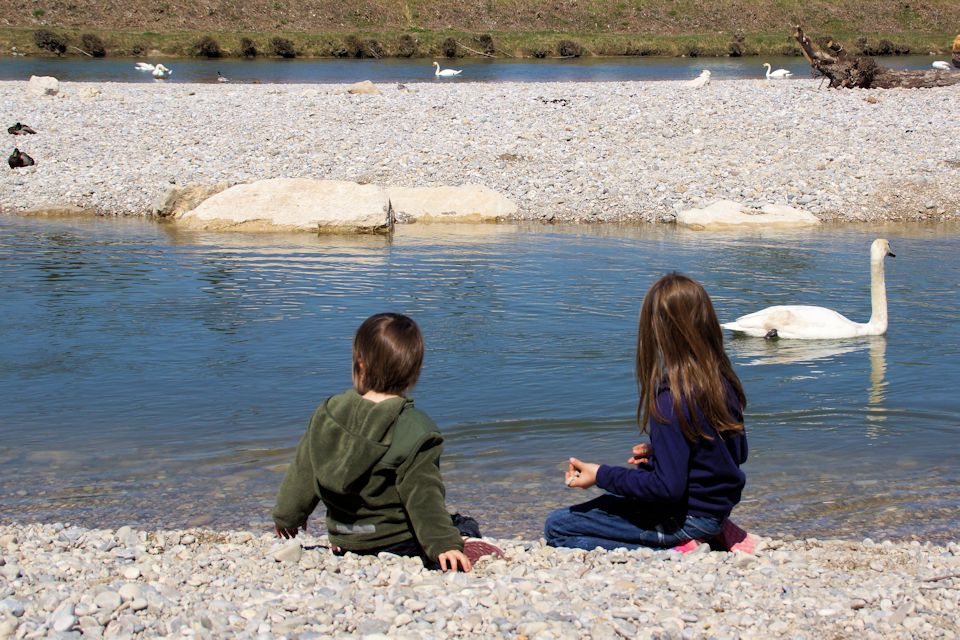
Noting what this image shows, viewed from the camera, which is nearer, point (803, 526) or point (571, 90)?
point (803, 526)

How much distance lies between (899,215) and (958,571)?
1266 cm

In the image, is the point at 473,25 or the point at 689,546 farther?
the point at 473,25

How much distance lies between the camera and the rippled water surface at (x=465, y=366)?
20.8 ft

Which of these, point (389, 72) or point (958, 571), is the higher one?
point (389, 72)

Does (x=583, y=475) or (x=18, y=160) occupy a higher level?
(x=18, y=160)

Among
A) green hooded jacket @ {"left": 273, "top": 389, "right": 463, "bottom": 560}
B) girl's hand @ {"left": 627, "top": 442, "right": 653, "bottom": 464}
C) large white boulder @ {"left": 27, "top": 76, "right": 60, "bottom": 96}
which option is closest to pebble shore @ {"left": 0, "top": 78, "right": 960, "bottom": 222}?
large white boulder @ {"left": 27, "top": 76, "right": 60, "bottom": 96}

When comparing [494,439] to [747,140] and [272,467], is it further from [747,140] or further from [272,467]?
[747,140]

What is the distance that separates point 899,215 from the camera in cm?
1628

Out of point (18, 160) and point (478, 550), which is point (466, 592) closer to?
point (478, 550)

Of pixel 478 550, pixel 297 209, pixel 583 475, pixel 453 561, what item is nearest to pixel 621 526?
pixel 583 475

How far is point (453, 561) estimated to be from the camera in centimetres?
445

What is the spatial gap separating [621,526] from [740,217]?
11.4 m

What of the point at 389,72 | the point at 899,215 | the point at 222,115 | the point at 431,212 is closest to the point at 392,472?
the point at 431,212

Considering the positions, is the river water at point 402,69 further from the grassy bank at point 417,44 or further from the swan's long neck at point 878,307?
the swan's long neck at point 878,307
